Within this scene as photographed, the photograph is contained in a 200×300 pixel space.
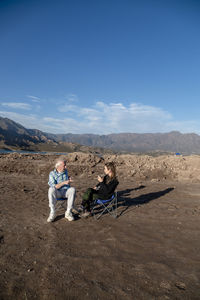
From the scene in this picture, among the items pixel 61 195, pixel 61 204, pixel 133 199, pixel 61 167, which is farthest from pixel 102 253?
pixel 133 199

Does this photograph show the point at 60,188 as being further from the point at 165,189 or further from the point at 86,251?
the point at 165,189

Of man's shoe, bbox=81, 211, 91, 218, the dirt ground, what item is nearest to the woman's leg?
man's shoe, bbox=81, 211, 91, 218

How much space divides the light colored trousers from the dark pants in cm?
50

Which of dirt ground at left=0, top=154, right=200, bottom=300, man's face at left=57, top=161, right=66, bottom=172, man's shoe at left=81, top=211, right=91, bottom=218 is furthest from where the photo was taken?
man's shoe at left=81, top=211, right=91, bottom=218

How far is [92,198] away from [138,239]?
191 cm

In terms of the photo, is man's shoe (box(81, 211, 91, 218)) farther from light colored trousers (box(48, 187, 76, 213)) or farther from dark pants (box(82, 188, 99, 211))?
light colored trousers (box(48, 187, 76, 213))

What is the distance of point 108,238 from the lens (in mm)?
4570

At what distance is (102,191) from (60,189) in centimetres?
133

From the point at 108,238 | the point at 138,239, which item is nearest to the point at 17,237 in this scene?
the point at 108,238

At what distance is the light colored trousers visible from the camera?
17.8ft

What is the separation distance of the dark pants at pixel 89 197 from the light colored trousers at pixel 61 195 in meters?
0.50

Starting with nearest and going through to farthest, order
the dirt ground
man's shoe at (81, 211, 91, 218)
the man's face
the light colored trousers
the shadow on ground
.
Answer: the dirt ground < the light colored trousers < the man's face < man's shoe at (81, 211, 91, 218) < the shadow on ground

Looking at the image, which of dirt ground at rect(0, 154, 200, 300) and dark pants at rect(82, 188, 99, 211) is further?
dark pants at rect(82, 188, 99, 211)

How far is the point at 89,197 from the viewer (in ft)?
19.2
